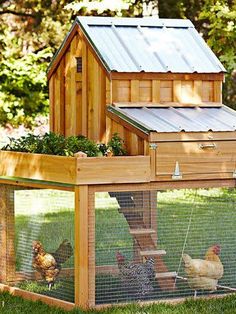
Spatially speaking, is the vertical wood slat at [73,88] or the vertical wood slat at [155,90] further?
the vertical wood slat at [73,88]

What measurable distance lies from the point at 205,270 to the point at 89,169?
128cm

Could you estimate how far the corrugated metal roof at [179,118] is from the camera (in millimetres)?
7719

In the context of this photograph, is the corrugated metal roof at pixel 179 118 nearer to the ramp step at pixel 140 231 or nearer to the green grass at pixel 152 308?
the ramp step at pixel 140 231

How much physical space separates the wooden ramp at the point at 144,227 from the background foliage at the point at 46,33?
6.62 metres

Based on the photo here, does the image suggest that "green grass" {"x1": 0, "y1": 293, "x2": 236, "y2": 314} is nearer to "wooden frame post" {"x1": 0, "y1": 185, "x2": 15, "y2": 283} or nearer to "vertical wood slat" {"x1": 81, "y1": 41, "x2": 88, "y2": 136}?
"wooden frame post" {"x1": 0, "y1": 185, "x2": 15, "y2": 283}

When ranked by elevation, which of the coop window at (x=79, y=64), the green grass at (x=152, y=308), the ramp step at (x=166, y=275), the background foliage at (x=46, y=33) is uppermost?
the background foliage at (x=46, y=33)

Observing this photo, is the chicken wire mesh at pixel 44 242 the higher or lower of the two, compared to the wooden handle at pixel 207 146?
lower

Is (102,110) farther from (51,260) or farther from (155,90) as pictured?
(51,260)

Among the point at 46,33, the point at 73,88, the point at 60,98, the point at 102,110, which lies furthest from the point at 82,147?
the point at 46,33

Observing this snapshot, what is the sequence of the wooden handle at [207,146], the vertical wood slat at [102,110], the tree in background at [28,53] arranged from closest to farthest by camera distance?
1. the wooden handle at [207,146]
2. the vertical wood slat at [102,110]
3. the tree in background at [28,53]

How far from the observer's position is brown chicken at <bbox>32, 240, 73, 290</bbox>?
308 inches

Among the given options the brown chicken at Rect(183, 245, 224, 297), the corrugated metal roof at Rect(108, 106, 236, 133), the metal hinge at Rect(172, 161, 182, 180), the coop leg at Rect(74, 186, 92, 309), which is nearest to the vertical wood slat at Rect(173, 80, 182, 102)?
the corrugated metal roof at Rect(108, 106, 236, 133)

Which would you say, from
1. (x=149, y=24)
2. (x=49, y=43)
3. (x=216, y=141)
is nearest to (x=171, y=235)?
Result: (x=216, y=141)

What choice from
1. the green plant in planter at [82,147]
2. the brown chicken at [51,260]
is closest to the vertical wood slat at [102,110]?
the green plant in planter at [82,147]
